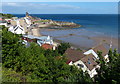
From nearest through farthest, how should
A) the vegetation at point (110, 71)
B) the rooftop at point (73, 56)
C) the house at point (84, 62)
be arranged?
the vegetation at point (110, 71)
the house at point (84, 62)
the rooftop at point (73, 56)

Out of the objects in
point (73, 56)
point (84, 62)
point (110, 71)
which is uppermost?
point (110, 71)

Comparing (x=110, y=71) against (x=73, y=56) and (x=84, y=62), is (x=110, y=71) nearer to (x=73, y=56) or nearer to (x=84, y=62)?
(x=84, y=62)

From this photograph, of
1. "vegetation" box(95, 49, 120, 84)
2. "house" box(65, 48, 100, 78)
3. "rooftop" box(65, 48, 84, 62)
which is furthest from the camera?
"rooftop" box(65, 48, 84, 62)

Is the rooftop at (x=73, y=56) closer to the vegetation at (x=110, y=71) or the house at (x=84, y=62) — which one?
the house at (x=84, y=62)

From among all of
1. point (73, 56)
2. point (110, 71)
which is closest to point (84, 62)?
point (73, 56)

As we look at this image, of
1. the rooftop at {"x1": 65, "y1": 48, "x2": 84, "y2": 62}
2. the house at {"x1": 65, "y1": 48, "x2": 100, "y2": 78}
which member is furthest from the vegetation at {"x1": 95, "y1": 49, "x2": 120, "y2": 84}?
the rooftop at {"x1": 65, "y1": 48, "x2": 84, "y2": 62}

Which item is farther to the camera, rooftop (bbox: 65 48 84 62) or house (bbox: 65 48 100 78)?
rooftop (bbox: 65 48 84 62)

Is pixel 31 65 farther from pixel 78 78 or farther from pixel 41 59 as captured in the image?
pixel 78 78

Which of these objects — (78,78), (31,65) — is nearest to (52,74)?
(31,65)

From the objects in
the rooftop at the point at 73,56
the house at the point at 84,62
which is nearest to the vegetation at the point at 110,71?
the house at the point at 84,62

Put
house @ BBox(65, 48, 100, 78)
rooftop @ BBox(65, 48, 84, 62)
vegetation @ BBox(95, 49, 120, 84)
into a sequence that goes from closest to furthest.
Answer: vegetation @ BBox(95, 49, 120, 84) < house @ BBox(65, 48, 100, 78) < rooftop @ BBox(65, 48, 84, 62)

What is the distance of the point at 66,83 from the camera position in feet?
19.3

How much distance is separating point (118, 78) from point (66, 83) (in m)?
2.09

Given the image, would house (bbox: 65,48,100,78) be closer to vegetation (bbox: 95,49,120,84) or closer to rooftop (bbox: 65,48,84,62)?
rooftop (bbox: 65,48,84,62)
